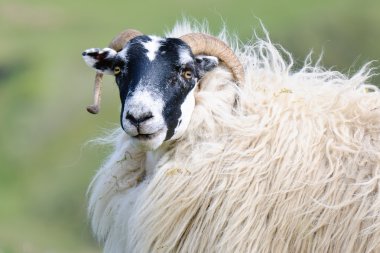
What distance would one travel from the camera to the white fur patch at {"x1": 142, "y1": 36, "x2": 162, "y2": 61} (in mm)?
6258

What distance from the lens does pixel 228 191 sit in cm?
620

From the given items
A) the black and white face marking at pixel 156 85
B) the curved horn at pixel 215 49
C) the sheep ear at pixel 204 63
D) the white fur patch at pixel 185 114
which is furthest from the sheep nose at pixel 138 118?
the curved horn at pixel 215 49

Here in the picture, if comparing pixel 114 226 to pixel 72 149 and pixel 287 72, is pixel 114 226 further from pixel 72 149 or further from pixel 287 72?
pixel 72 149

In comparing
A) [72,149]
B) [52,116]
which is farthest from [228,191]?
[52,116]

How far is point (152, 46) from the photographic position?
6.32 meters

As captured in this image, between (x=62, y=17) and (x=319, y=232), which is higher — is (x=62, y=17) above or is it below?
above

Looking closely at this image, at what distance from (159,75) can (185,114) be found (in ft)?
1.06

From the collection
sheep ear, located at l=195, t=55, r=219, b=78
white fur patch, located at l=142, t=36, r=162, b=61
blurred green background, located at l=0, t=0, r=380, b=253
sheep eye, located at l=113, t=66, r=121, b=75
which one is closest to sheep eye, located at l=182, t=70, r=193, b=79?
sheep ear, located at l=195, t=55, r=219, b=78

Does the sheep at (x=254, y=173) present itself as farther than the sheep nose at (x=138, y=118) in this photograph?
Yes

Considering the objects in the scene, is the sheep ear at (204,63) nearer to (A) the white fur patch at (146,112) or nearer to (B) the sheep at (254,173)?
(B) the sheep at (254,173)

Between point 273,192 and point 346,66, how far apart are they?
12.9 metres

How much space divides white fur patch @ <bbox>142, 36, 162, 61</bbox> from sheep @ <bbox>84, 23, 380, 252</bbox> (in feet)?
0.40

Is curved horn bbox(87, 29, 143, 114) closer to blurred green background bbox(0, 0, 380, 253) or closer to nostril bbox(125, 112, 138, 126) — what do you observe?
nostril bbox(125, 112, 138, 126)

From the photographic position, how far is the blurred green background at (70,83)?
55.4ft
